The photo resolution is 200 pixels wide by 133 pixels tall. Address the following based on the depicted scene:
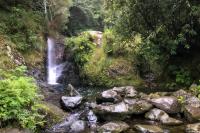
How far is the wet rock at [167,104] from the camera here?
460 inches

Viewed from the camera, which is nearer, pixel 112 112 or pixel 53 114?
pixel 112 112

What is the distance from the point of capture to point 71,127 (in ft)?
35.1

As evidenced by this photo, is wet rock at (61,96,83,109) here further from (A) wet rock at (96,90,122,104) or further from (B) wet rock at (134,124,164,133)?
(B) wet rock at (134,124,164,133)

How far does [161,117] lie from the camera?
11.2 m

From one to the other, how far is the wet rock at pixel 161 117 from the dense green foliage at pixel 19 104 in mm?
3755

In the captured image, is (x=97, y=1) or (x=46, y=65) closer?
(x=46, y=65)

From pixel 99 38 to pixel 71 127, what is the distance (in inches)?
425

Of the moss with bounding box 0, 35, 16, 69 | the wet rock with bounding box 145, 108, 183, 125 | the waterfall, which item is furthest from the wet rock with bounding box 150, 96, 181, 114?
the waterfall

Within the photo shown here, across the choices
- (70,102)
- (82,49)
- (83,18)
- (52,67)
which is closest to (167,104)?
(70,102)

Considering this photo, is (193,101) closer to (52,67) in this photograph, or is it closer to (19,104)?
(19,104)

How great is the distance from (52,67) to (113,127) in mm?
11053

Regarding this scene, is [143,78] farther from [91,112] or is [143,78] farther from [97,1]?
[97,1]

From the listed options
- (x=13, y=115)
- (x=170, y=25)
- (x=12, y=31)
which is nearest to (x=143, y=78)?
(x=170, y=25)

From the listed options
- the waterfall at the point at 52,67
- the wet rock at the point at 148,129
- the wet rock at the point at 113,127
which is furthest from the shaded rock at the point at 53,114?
the waterfall at the point at 52,67
